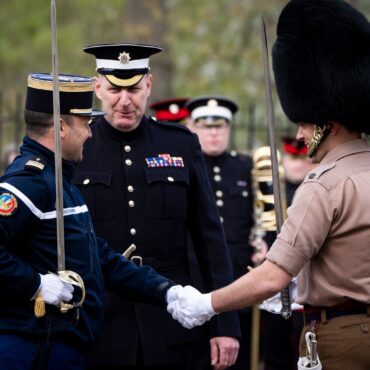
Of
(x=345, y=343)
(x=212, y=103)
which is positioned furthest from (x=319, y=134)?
(x=212, y=103)

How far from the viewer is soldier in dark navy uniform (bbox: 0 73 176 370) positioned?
4578 mm

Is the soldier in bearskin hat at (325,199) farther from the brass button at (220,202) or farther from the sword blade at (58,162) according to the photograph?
the brass button at (220,202)

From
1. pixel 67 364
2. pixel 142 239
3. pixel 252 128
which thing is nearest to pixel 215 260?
pixel 142 239

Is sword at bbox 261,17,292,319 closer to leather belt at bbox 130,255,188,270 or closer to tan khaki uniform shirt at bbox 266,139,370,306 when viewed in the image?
tan khaki uniform shirt at bbox 266,139,370,306

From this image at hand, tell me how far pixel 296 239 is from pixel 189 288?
2.59 feet

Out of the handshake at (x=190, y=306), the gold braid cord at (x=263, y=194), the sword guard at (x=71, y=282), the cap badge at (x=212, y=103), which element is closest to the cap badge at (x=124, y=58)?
the handshake at (x=190, y=306)

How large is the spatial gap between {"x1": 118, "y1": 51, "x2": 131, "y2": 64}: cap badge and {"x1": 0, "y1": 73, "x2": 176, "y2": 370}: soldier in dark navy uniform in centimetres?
83

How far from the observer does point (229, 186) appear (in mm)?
8711

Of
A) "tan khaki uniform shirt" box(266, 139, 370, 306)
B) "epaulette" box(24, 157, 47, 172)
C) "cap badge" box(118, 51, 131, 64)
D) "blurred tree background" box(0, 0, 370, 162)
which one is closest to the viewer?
"tan khaki uniform shirt" box(266, 139, 370, 306)

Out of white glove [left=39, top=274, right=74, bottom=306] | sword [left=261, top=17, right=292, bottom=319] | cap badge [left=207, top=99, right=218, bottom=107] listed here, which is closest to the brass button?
cap badge [left=207, top=99, right=218, bottom=107]

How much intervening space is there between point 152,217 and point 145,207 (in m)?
0.07

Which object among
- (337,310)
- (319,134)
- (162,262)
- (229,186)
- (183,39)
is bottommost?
(183,39)

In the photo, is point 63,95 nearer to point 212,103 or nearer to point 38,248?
point 38,248

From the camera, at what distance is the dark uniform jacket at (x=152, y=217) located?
5.66 metres
